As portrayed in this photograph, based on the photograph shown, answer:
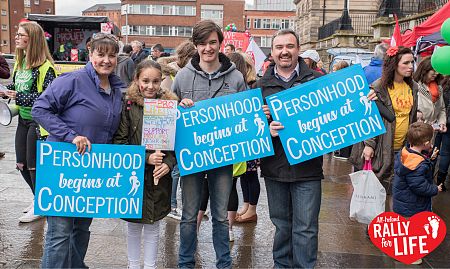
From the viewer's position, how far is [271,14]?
90.2 metres

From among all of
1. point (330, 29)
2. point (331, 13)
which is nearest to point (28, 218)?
point (330, 29)

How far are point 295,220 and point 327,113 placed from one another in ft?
2.83

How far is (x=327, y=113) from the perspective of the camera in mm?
3781

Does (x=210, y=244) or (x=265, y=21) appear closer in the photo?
(x=210, y=244)

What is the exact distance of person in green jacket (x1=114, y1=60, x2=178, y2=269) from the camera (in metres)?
3.54

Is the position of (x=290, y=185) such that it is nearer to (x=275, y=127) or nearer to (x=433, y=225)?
(x=275, y=127)

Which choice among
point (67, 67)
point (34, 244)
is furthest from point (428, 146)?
point (67, 67)

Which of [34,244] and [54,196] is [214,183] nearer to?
[54,196]

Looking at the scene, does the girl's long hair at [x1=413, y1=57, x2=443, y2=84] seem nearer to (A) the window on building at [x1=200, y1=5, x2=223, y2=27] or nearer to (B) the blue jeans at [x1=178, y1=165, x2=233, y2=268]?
(B) the blue jeans at [x1=178, y1=165, x2=233, y2=268]

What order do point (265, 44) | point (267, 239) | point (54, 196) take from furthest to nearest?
1. point (265, 44)
2. point (267, 239)
3. point (54, 196)

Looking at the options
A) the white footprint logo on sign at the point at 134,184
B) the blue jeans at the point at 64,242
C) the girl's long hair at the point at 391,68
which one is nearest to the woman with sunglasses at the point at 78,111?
the blue jeans at the point at 64,242

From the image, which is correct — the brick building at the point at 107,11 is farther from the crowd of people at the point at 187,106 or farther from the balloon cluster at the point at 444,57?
the balloon cluster at the point at 444,57

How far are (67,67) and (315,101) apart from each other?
8477 millimetres

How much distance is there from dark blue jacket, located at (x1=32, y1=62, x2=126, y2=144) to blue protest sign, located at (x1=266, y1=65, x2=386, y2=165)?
1229mm
